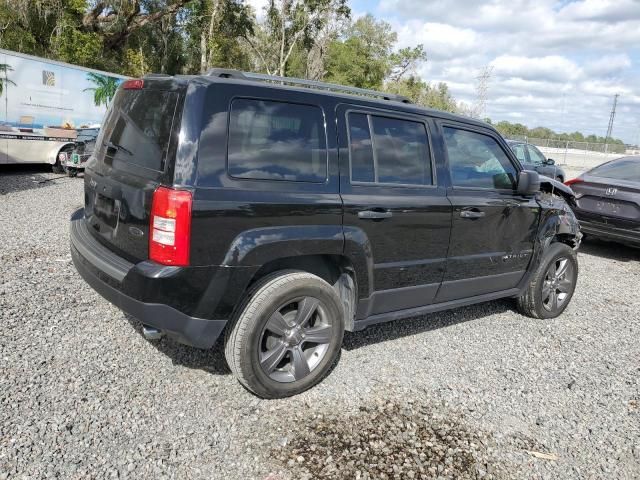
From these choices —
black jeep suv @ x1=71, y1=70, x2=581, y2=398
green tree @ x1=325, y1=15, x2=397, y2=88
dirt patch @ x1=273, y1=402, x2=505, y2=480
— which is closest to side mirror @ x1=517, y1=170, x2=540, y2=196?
black jeep suv @ x1=71, y1=70, x2=581, y2=398

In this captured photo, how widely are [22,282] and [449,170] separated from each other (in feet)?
13.1

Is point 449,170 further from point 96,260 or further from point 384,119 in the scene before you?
point 96,260

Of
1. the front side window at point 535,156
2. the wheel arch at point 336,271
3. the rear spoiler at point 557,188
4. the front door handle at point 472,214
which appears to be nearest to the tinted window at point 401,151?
the front door handle at point 472,214

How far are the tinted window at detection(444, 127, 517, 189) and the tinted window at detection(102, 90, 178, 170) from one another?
2183mm

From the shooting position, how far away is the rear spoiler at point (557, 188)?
717 centimetres

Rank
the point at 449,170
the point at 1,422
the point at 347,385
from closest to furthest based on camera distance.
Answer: the point at 1,422 < the point at 347,385 < the point at 449,170

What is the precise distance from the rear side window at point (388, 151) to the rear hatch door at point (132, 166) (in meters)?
1.21

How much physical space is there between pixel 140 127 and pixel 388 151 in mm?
1684

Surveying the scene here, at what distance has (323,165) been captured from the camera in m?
3.25

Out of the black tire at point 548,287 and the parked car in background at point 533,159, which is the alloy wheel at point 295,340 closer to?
the black tire at point 548,287

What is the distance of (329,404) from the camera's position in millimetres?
3264

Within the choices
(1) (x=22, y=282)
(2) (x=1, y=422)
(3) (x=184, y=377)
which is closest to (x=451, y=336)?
(3) (x=184, y=377)

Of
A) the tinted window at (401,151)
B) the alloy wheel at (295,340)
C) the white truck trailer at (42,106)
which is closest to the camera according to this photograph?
the alloy wheel at (295,340)

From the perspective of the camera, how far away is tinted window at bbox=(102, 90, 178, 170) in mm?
2908
